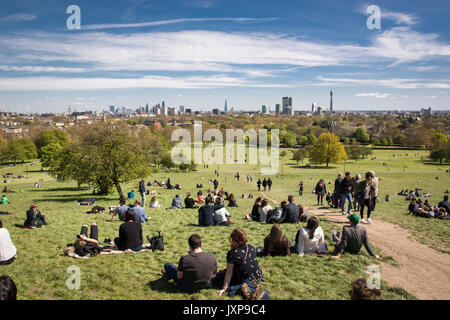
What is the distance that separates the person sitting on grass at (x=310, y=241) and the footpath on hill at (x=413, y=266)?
1679 mm

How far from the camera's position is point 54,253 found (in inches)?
320

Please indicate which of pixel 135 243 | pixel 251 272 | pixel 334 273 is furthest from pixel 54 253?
pixel 334 273

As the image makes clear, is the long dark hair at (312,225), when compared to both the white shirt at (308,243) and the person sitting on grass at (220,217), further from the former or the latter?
the person sitting on grass at (220,217)

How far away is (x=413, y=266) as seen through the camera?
320 inches

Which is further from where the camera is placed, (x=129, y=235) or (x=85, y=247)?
(x=129, y=235)

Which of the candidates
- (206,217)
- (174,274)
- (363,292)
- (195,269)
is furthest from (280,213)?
(363,292)

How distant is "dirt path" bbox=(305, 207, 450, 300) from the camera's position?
22.4ft

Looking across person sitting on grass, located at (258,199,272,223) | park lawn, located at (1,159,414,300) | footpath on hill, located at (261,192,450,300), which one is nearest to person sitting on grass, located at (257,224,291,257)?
park lawn, located at (1,159,414,300)

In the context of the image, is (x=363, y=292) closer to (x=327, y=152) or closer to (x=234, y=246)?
(x=234, y=246)

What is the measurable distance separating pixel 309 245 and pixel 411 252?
367cm

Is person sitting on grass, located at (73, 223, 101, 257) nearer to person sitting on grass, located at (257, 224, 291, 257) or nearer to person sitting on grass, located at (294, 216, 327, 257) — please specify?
person sitting on grass, located at (257, 224, 291, 257)

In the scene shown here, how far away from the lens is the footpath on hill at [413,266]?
22.4 ft

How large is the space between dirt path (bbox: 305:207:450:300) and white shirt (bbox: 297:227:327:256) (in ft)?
5.51
